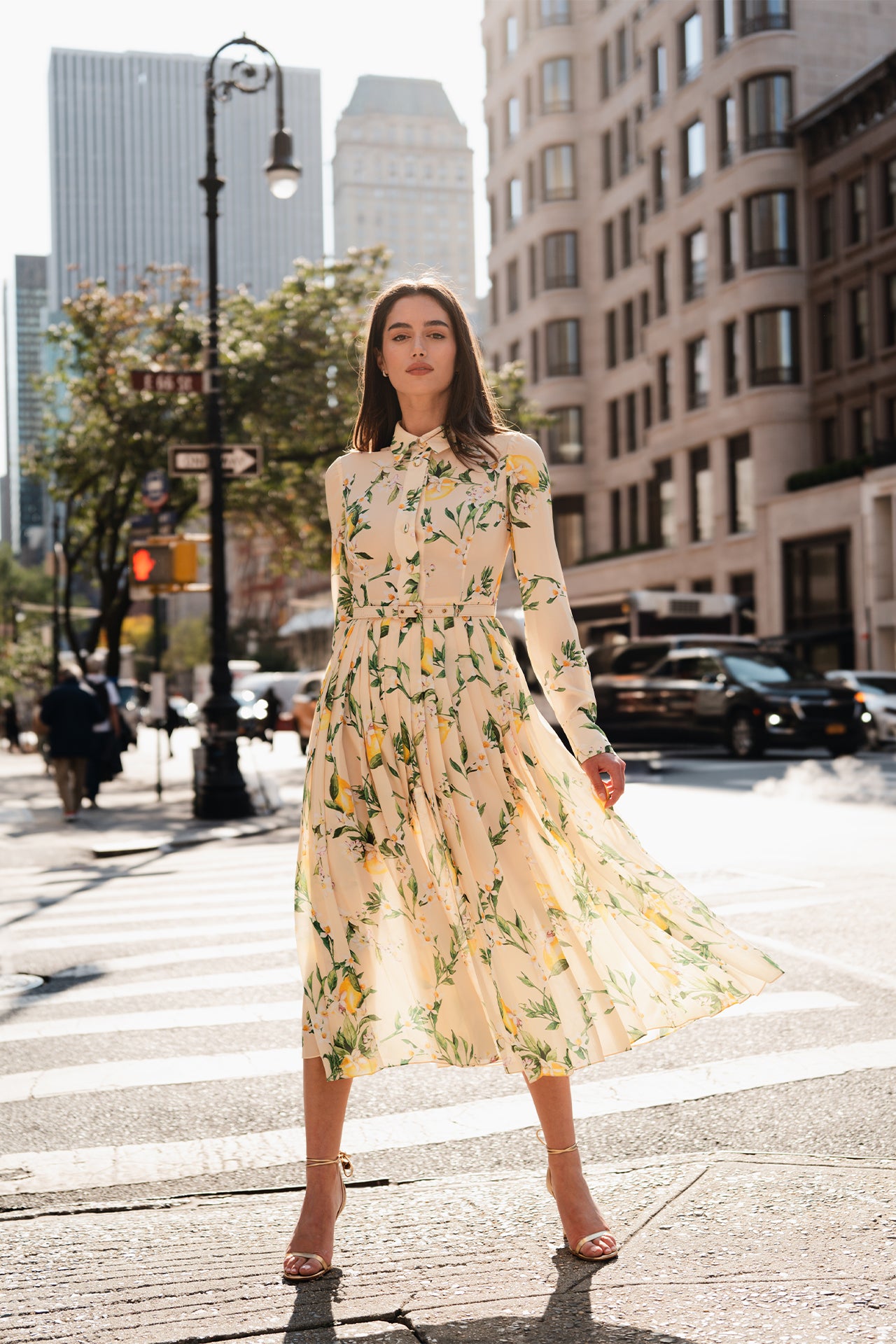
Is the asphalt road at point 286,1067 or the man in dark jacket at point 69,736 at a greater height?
the man in dark jacket at point 69,736

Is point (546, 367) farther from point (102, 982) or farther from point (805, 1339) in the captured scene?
point (805, 1339)

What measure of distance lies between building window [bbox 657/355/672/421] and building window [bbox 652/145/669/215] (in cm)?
466

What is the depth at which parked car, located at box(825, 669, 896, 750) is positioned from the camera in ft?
81.5

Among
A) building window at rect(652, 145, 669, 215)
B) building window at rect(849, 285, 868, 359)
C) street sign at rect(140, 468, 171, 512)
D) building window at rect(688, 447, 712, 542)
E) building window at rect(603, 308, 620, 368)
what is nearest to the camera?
street sign at rect(140, 468, 171, 512)

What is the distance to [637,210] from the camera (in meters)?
52.3

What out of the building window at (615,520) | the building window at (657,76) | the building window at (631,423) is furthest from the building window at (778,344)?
the building window at (615,520)

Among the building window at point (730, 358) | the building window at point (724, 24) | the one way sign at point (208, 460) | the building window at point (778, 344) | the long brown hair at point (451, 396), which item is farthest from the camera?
the building window at point (730, 358)

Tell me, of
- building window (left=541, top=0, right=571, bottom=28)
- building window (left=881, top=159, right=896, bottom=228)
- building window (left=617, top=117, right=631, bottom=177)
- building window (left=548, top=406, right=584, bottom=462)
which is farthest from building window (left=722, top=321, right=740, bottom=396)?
building window (left=541, top=0, right=571, bottom=28)

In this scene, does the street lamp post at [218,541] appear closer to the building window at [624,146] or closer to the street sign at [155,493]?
the street sign at [155,493]

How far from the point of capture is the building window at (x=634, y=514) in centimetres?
5231

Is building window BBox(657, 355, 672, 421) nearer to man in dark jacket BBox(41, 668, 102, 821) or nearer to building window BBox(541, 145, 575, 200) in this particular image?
building window BBox(541, 145, 575, 200)

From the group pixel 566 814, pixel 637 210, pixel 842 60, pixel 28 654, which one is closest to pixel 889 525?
pixel 842 60

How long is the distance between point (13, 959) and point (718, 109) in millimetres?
41424

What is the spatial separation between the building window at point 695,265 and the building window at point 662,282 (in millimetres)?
2131
